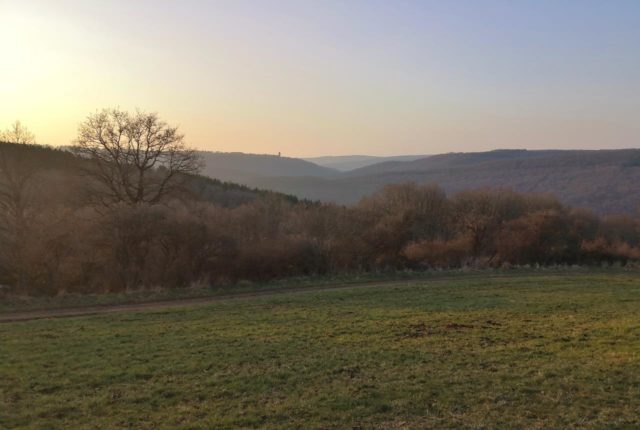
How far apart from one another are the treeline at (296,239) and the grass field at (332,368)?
11.8 metres

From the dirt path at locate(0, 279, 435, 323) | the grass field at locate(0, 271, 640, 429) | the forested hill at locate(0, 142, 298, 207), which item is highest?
the forested hill at locate(0, 142, 298, 207)

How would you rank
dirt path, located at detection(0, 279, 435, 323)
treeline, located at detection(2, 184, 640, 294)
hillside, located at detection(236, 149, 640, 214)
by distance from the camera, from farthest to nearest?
hillside, located at detection(236, 149, 640, 214) → treeline, located at detection(2, 184, 640, 294) → dirt path, located at detection(0, 279, 435, 323)

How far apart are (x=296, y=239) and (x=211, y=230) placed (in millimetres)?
6431

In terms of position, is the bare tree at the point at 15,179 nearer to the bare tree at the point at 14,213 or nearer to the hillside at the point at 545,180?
the bare tree at the point at 14,213

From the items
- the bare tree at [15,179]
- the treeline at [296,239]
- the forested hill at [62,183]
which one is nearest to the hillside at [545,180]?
the forested hill at [62,183]

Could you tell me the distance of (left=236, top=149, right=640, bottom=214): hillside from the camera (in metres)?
97.4

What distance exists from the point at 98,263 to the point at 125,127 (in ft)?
49.7

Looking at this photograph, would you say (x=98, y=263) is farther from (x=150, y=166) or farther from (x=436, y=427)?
(x=436, y=427)

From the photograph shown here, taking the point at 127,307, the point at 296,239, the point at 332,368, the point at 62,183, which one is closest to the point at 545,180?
the point at 296,239

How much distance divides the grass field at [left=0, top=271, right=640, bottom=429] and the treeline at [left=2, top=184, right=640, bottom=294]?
1176 cm

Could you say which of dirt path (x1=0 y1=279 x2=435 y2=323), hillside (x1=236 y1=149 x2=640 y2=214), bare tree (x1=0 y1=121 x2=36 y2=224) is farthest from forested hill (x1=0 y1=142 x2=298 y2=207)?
hillside (x1=236 y1=149 x2=640 y2=214)

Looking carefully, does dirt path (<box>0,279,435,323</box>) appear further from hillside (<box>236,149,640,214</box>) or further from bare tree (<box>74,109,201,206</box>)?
hillside (<box>236,149,640,214</box>)

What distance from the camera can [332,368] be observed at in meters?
11.0

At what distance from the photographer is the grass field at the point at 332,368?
8234mm
